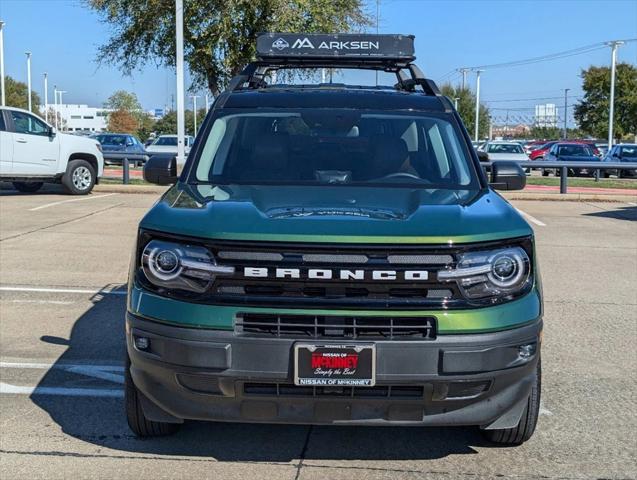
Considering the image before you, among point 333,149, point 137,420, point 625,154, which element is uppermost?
point 625,154

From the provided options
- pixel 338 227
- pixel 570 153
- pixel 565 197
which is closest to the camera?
pixel 338 227

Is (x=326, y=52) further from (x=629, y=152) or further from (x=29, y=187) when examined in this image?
(x=629, y=152)

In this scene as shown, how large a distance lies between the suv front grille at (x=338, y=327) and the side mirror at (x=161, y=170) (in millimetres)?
2071

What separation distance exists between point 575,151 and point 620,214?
20.5 m

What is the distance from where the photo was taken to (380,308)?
3.45 m

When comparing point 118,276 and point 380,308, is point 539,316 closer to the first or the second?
point 380,308

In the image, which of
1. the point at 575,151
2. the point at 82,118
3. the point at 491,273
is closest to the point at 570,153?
the point at 575,151

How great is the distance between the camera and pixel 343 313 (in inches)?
135

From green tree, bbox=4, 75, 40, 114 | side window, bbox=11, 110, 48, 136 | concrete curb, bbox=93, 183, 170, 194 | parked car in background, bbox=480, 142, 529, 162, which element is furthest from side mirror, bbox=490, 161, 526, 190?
A: green tree, bbox=4, 75, 40, 114

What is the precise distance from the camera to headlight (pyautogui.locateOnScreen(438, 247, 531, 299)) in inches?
139

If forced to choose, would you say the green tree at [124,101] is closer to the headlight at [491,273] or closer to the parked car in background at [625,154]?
the parked car in background at [625,154]

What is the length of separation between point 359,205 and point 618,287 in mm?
5780

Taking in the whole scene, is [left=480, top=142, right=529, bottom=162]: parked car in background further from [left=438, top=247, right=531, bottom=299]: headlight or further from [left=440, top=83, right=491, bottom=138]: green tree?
[left=440, top=83, right=491, bottom=138]: green tree

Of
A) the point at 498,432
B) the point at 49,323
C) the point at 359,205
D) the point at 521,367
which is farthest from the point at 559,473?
Answer: the point at 49,323
